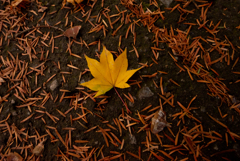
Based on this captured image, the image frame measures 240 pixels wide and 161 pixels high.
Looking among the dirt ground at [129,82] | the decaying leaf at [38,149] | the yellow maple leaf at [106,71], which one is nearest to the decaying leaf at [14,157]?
the dirt ground at [129,82]

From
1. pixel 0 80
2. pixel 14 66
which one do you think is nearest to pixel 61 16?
pixel 14 66

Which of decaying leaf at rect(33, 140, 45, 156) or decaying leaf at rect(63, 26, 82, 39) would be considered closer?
decaying leaf at rect(33, 140, 45, 156)

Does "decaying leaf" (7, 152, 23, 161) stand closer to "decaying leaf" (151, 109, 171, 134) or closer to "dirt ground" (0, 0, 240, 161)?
"dirt ground" (0, 0, 240, 161)

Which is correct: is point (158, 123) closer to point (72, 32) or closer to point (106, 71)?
point (106, 71)

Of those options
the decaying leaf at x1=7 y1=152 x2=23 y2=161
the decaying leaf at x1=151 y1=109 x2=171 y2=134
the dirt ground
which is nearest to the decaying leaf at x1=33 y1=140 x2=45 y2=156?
the dirt ground

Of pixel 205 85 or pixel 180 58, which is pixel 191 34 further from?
pixel 205 85

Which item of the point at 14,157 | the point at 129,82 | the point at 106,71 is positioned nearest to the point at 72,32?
→ the point at 106,71
